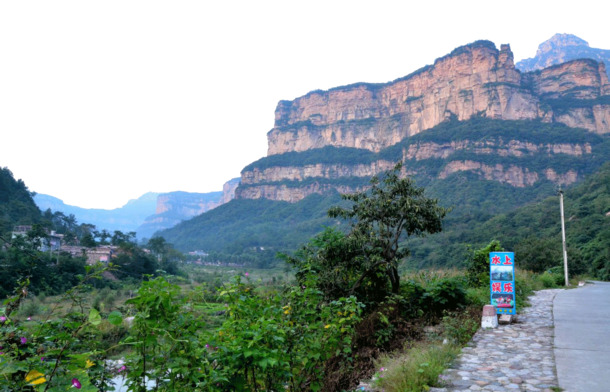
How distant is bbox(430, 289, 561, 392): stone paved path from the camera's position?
4113 millimetres

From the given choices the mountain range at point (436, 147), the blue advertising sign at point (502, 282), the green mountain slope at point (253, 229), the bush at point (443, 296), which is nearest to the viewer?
the blue advertising sign at point (502, 282)

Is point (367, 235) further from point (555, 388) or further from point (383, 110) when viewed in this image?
point (383, 110)

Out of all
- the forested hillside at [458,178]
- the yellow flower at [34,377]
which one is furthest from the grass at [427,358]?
the forested hillside at [458,178]

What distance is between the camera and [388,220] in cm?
809

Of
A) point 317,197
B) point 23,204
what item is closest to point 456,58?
point 317,197

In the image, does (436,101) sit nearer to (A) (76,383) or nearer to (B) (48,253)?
(B) (48,253)

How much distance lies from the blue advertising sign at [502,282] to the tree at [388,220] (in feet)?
4.21

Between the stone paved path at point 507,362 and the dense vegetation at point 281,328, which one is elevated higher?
the dense vegetation at point 281,328

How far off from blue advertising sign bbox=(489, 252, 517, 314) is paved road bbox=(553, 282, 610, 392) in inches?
34.3

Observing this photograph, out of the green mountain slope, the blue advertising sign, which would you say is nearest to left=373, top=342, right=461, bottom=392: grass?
the blue advertising sign

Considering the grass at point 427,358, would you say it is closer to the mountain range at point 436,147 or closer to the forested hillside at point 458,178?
the mountain range at point 436,147

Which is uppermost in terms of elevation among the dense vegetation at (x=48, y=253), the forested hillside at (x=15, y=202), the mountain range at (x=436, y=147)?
the mountain range at (x=436, y=147)

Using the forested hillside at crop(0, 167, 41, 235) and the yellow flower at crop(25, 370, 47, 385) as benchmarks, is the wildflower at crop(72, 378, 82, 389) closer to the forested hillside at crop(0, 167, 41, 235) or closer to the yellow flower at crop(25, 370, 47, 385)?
the yellow flower at crop(25, 370, 47, 385)

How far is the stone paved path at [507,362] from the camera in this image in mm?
4113
